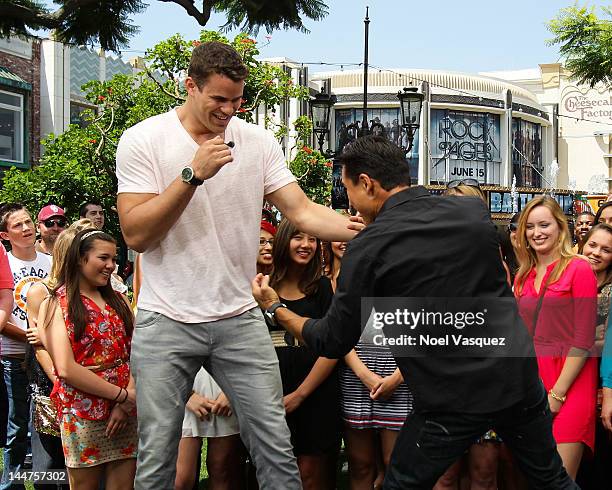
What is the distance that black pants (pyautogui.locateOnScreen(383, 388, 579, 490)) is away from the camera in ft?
10.4

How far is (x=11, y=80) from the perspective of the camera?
994 inches

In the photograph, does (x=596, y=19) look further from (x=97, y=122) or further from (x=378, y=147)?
(x=378, y=147)

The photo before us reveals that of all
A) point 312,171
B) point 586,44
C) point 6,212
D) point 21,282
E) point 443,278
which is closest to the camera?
point 443,278

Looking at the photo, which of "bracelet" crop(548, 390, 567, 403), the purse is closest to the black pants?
"bracelet" crop(548, 390, 567, 403)

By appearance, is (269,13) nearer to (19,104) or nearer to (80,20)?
(80,20)

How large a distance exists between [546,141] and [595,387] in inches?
2818

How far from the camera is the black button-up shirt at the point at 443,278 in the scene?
10.2ft

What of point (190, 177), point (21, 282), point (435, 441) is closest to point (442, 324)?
point (435, 441)

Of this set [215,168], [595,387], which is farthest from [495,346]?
[595,387]

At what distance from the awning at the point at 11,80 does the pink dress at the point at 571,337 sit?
23611 millimetres

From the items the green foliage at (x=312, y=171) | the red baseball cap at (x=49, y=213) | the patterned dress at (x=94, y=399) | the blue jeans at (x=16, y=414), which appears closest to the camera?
the patterned dress at (x=94, y=399)

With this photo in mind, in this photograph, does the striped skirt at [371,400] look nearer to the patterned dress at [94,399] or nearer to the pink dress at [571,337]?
the pink dress at [571,337]

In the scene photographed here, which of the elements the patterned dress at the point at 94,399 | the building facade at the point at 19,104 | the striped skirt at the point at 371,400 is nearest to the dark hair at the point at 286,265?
the striped skirt at the point at 371,400

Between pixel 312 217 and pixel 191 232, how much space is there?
0.62m
